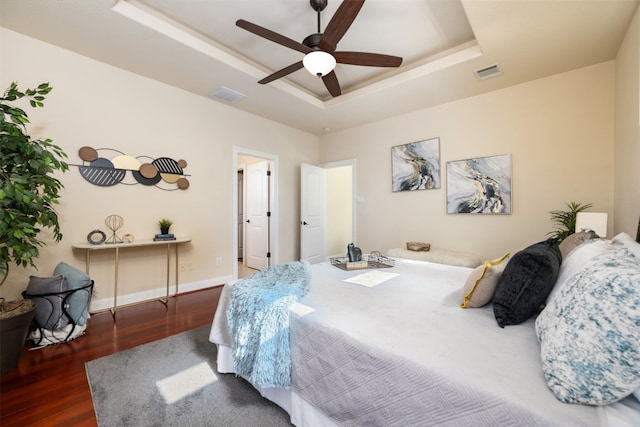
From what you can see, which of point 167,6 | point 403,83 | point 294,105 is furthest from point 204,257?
point 403,83

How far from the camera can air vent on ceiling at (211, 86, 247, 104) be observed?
11.3ft

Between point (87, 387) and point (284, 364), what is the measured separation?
1390mm

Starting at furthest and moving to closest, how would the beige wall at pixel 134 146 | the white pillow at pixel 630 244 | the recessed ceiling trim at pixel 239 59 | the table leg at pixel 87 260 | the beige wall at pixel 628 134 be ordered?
the table leg at pixel 87 260 → the beige wall at pixel 134 146 → the recessed ceiling trim at pixel 239 59 → the beige wall at pixel 628 134 → the white pillow at pixel 630 244

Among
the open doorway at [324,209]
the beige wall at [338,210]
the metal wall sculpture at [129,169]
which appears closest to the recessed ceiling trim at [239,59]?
the metal wall sculpture at [129,169]

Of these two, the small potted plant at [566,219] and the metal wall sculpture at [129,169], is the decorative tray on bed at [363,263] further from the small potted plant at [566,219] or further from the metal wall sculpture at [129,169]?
the metal wall sculpture at [129,169]

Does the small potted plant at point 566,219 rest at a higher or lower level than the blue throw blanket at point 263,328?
higher

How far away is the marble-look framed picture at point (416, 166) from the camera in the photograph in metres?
3.93

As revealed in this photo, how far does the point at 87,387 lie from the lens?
1.66 metres

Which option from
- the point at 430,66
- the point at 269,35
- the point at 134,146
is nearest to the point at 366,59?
the point at 269,35

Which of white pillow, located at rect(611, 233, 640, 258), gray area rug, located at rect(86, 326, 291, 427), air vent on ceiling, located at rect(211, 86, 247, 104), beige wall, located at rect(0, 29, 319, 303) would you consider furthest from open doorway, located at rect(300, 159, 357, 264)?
white pillow, located at rect(611, 233, 640, 258)

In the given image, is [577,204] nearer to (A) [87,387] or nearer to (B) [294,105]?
(B) [294,105]

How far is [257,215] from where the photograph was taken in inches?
201

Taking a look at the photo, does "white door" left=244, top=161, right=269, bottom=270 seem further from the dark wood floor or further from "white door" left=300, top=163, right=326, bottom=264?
the dark wood floor

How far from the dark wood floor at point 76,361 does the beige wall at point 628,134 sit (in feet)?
12.6
